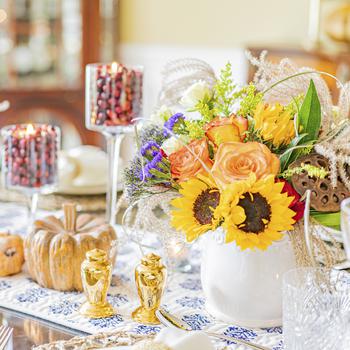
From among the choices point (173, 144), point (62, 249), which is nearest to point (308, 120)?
point (173, 144)

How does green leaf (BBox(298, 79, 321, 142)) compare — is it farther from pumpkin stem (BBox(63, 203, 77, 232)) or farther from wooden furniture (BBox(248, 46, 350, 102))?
wooden furniture (BBox(248, 46, 350, 102))

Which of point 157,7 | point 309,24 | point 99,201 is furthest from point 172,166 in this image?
point 157,7

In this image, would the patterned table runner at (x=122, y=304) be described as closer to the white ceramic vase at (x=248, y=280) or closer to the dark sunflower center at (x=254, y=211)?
the white ceramic vase at (x=248, y=280)

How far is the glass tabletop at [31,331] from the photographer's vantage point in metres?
1.26

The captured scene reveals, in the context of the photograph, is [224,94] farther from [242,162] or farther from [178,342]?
[178,342]

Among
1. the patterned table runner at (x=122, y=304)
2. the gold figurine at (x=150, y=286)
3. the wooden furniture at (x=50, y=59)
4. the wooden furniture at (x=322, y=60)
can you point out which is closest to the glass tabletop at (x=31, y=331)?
the patterned table runner at (x=122, y=304)

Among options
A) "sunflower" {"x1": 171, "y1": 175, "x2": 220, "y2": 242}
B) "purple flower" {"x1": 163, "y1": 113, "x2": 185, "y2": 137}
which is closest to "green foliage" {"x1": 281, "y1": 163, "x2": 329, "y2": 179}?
"sunflower" {"x1": 171, "y1": 175, "x2": 220, "y2": 242}

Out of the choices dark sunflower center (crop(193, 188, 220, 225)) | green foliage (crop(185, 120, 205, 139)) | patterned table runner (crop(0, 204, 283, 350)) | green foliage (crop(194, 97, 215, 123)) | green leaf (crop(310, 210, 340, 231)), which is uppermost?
green foliage (crop(194, 97, 215, 123))

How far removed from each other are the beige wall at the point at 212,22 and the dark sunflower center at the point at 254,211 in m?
3.64

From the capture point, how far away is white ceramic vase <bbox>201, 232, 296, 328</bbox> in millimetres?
1286

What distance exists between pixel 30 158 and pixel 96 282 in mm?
400

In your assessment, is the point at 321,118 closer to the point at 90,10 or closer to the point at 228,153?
the point at 228,153

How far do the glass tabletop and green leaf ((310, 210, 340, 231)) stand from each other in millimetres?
435

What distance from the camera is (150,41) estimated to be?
531 cm
